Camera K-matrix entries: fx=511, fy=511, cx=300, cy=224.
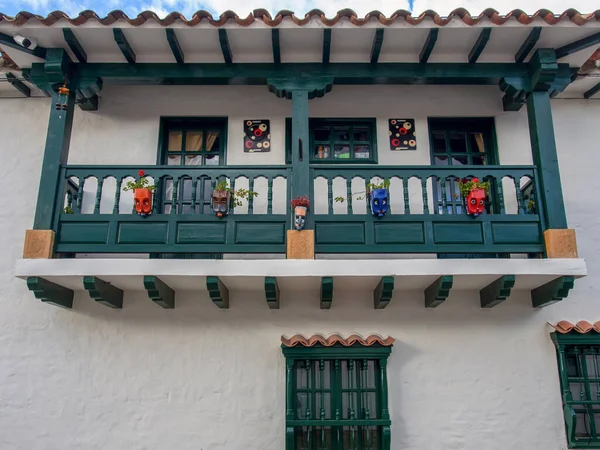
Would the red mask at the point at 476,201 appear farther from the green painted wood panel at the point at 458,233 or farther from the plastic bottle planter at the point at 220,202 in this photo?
the plastic bottle planter at the point at 220,202

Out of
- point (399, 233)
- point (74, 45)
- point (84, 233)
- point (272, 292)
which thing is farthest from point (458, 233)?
point (74, 45)

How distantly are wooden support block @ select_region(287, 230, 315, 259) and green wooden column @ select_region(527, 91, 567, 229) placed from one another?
267 centimetres

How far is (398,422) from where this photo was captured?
5.90 meters

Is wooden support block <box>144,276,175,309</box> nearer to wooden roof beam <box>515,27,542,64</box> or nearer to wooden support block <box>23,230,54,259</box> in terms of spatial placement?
wooden support block <box>23,230,54,259</box>

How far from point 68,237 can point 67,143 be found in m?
1.21

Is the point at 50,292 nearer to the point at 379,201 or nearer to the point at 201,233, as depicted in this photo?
the point at 201,233

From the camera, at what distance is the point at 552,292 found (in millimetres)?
5746

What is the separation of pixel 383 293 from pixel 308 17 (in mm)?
3175

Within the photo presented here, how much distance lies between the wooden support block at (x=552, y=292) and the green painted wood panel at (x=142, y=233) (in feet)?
14.3

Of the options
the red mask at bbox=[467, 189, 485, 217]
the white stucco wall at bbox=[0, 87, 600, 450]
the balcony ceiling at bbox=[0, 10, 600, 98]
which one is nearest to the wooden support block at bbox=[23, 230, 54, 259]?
the white stucco wall at bbox=[0, 87, 600, 450]

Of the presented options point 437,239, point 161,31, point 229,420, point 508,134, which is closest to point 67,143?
point 161,31

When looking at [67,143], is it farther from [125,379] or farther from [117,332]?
[125,379]

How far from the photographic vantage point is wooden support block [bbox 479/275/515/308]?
18.3 feet

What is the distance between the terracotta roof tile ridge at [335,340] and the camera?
5820 mm
